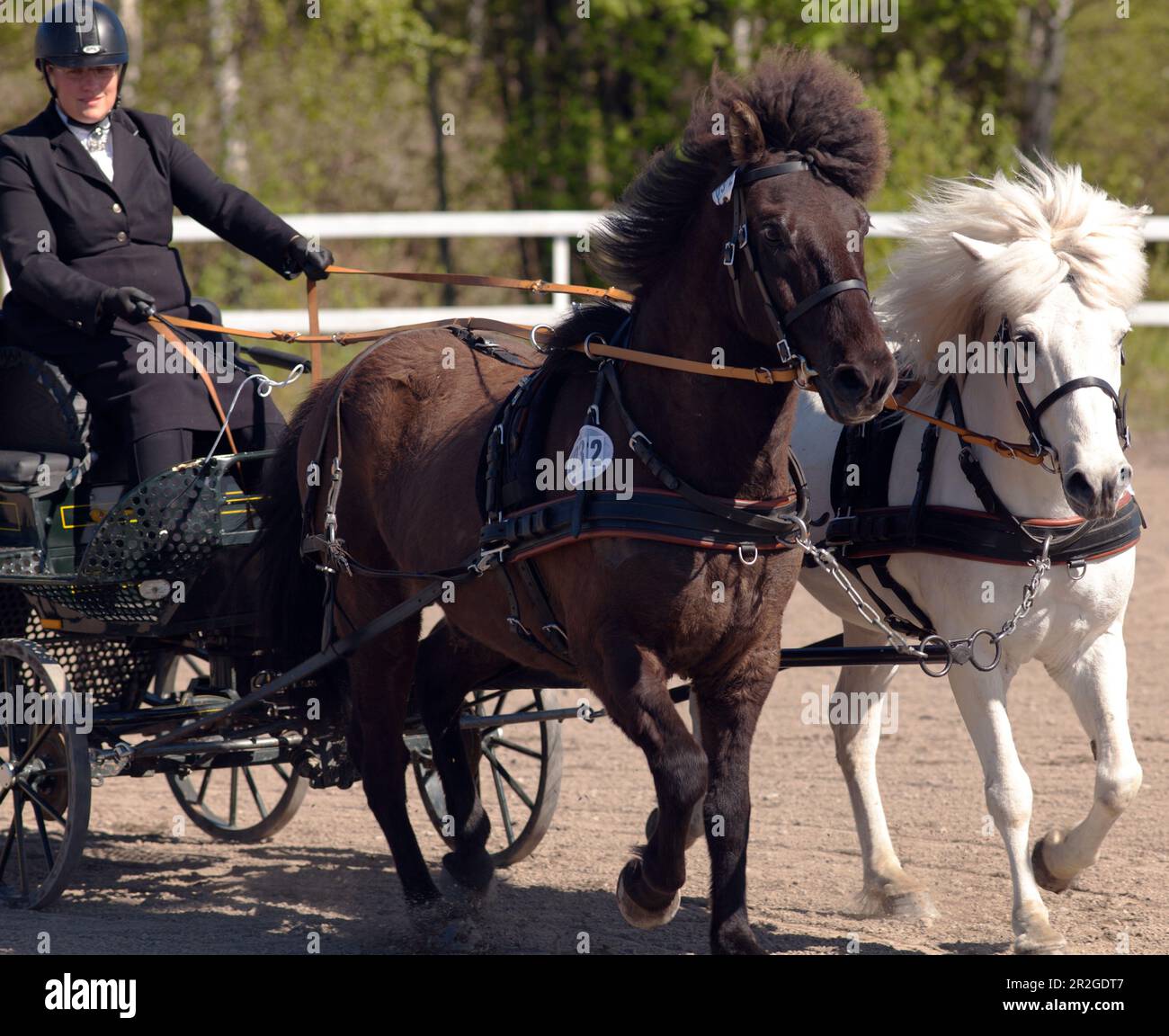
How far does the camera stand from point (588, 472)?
354 cm

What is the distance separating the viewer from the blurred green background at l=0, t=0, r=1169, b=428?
14.7m

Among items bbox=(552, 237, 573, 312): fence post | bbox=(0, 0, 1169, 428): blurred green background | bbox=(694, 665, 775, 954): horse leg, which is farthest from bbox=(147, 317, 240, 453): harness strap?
bbox=(0, 0, 1169, 428): blurred green background

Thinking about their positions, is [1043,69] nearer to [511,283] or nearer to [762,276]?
[511,283]

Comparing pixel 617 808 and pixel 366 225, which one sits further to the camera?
pixel 366 225

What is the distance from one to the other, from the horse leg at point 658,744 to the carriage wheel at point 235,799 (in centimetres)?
182

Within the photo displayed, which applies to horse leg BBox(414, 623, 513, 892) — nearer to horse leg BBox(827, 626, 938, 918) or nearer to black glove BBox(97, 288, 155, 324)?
horse leg BBox(827, 626, 938, 918)

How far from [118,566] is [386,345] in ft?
3.30

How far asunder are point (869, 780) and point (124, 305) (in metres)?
2.58

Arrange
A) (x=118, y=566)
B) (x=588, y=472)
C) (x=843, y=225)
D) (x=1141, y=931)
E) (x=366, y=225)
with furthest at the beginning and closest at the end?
(x=366, y=225) < (x=118, y=566) < (x=1141, y=931) < (x=588, y=472) < (x=843, y=225)

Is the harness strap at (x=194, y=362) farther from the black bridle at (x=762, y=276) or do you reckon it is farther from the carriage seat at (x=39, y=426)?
the black bridle at (x=762, y=276)

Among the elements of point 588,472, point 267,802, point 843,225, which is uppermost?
point 843,225

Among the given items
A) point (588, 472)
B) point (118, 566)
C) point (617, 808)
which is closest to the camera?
point (588, 472)
